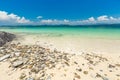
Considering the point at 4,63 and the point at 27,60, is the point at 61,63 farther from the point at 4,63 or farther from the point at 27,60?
the point at 4,63

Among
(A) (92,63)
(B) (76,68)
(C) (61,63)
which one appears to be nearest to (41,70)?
(C) (61,63)

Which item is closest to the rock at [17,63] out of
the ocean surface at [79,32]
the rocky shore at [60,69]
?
the rocky shore at [60,69]

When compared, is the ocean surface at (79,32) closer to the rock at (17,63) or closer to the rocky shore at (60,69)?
the rocky shore at (60,69)

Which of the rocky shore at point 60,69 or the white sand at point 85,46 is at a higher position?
the rocky shore at point 60,69

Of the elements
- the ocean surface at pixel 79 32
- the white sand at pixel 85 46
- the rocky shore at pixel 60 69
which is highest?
the rocky shore at pixel 60 69

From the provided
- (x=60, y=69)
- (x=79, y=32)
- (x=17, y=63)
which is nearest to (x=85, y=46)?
(x=60, y=69)

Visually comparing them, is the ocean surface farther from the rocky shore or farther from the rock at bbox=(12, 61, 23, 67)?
the rock at bbox=(12, 61, 23, 67)

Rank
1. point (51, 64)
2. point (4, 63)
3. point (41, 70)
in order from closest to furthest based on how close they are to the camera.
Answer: point (41, 70)
point (51, 64)
point (4, 63)

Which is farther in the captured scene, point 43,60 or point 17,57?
point 17,57

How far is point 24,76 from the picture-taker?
5660 mm

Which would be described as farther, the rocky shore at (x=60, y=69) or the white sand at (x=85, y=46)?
the white sand at (x=85, y=46)

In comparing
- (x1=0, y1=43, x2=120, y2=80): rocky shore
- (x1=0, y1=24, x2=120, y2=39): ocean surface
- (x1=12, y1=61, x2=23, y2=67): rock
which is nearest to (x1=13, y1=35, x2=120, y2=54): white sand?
(x1=0, y1=43, x2=120, y2=80): rocky shore

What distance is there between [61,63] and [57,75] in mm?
1240

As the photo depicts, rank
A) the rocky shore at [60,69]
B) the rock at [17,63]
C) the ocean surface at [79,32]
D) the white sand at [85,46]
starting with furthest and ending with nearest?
the ocean surface at [79,32] → the white sand at [85,46] → the rock at [17,63] → the rocky shore at [60,69]
